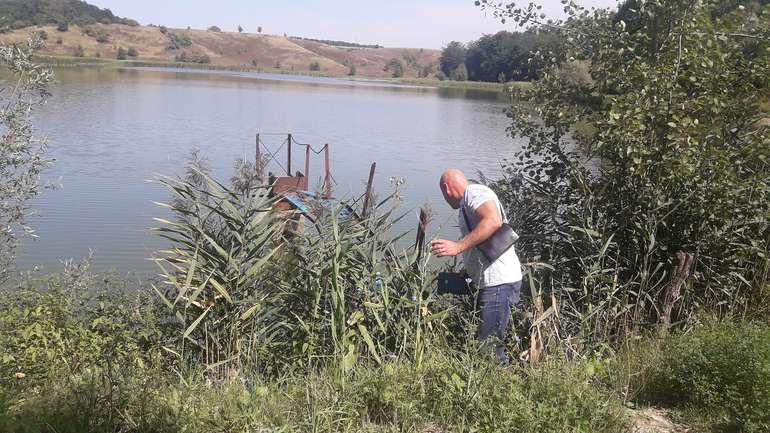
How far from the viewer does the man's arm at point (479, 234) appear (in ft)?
13.6

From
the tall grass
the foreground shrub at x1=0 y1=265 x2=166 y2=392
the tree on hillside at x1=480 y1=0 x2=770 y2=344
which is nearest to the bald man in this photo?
the tall grass

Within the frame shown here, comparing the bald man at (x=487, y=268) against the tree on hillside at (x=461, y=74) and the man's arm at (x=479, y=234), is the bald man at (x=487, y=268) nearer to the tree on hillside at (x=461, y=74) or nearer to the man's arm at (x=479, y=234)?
the man's arm at (x=479, y=234)

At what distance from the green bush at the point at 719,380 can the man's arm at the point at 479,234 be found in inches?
48.9

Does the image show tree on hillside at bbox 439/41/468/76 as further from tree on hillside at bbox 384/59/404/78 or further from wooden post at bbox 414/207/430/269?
wooden post at bbox 414/207/430/269

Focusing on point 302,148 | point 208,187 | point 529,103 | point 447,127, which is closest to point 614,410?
point 208,187

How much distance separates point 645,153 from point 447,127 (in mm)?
30891

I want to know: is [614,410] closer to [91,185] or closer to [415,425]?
[415,425]

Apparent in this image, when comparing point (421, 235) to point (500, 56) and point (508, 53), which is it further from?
point (500, 56)

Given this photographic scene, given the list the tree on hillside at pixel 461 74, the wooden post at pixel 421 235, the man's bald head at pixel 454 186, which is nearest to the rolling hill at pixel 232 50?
the tree on hillside at pixel 461 74

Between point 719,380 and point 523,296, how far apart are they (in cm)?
176

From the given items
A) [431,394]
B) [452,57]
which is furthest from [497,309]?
[452,57]

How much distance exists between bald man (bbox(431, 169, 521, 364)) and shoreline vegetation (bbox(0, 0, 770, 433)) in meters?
0.18

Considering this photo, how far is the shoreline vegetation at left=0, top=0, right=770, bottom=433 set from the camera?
11.5 feet

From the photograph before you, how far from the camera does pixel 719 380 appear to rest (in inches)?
145
